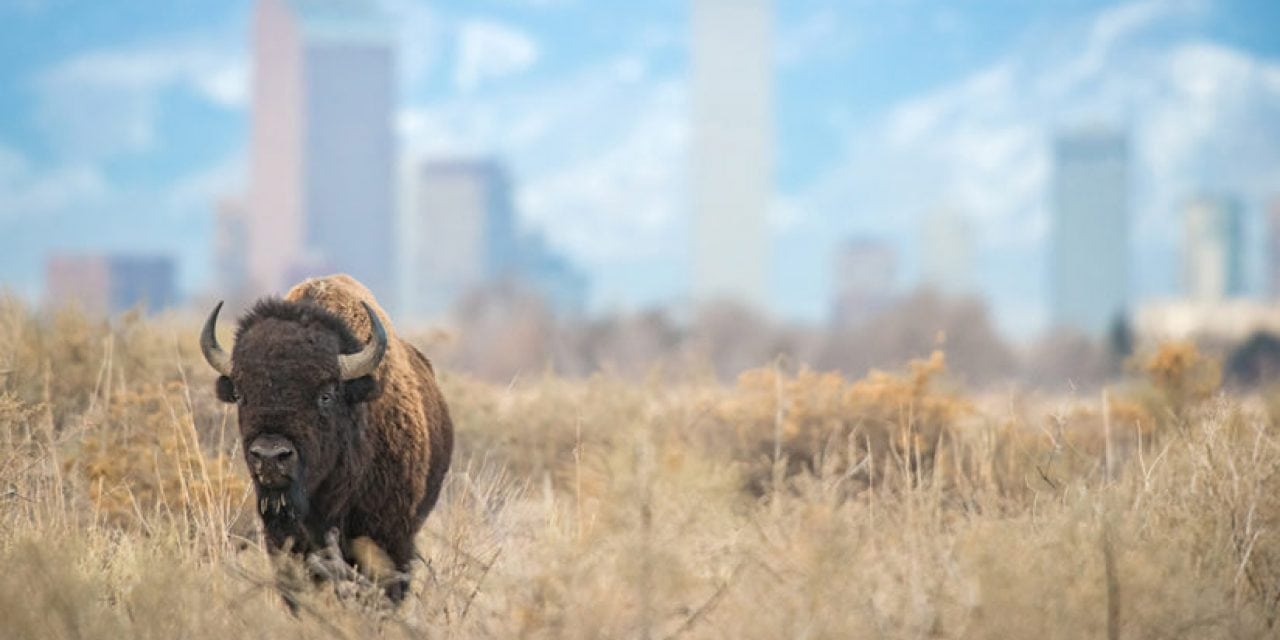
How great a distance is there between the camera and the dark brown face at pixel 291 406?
27.2 ft

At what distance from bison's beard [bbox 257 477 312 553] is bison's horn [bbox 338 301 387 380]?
2.20ft

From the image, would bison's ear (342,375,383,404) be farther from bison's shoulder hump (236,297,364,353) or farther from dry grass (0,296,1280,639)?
dry grass (0,296,1280,639)

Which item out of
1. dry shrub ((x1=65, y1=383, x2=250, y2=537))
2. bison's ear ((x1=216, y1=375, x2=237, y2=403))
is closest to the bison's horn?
bison's ear ((x1=216, y1=375, x2=237, y2=403))

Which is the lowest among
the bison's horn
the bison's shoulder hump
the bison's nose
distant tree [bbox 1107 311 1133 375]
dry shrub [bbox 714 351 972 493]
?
distant tree [bbox 1107 311 1133 375]

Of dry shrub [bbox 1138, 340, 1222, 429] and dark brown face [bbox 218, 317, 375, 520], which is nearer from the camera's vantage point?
dark brown face [bbox 218, 317, 375, 520]

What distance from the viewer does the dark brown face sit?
829cm

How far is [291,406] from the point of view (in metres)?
8.45

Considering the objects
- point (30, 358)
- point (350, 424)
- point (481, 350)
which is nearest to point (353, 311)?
point (350, 424)

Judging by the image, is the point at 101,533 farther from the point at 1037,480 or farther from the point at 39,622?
the point at 1037,480

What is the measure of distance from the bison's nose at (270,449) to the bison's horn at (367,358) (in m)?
0.63

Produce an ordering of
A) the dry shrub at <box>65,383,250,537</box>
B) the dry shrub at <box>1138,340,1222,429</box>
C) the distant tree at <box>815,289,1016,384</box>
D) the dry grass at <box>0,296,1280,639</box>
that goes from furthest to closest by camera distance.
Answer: the distant tree at <box>815,289,1016,384</box> < the dry shrub at <box>1138,340,1222,429</box> < the dry shrub at <box>65,383,250,537</box> < the dry grass at <box>0,296,1280,639</box>

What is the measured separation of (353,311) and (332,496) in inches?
52.4

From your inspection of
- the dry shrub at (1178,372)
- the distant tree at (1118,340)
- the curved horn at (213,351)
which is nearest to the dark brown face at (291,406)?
the curved horn at (213,351)

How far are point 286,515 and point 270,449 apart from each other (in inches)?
19.9
